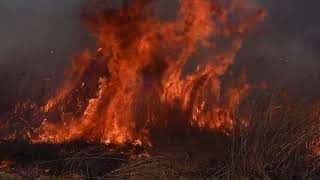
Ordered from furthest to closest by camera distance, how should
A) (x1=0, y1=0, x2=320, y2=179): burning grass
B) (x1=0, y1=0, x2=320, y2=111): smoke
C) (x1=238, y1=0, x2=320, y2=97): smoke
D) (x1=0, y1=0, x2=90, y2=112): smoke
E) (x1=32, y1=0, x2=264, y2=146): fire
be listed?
(x1=238, y1=0, x2=320, y2=97): smoke < (x1=0, y1=0, x2=90, y2=112): smoke < (x1=0, y1=0, x2=320, y2=111): smoke < (x1=32, y1=0, x2=264, y2=146): fire < (x1=0, y1=0, x2=320, y2=179): burning grass

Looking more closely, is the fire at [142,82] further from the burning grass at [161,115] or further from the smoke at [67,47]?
the smoke at [67,47]

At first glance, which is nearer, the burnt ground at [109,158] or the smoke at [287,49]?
the burnt ground at [109,158]

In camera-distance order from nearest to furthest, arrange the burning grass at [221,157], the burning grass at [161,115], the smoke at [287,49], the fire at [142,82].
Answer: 1. the burning grass at [221,157]
2. the burning grass at [161,115]
3. the fire at [142,82]
4. the smoke at [287,49]

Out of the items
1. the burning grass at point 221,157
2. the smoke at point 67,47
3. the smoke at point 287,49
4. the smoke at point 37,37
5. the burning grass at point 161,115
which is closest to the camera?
the burning grass at point 221,157

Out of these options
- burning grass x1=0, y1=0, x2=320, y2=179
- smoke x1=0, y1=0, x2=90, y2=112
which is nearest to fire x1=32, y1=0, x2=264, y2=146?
burning grass x1=0, y1=0, x2=320, y2=179

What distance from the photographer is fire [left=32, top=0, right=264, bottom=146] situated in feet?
30.7

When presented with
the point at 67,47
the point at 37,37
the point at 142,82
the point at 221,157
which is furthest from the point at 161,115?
the point at 37,37

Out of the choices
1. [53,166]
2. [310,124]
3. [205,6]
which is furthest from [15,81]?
[310,124]

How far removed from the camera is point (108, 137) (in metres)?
9.20

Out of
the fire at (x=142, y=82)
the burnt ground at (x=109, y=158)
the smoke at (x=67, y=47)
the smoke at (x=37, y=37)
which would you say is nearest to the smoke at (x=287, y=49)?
the smoke at (x=67, y=47)

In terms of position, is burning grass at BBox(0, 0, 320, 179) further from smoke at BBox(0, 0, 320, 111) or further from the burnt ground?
smoke at BBox(0, 0, 320, 111)

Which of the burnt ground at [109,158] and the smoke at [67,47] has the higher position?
the smoke at [67,47]

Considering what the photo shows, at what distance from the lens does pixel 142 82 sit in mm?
9914

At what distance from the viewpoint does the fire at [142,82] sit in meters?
9.35
